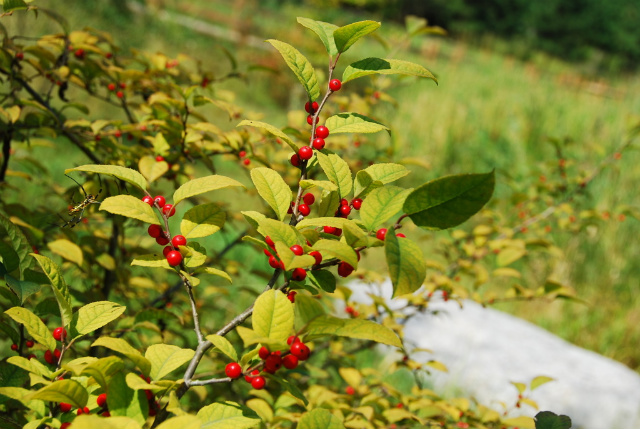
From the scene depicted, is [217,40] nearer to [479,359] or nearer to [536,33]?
[479,359]

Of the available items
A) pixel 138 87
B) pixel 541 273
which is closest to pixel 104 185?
pixel 138 87

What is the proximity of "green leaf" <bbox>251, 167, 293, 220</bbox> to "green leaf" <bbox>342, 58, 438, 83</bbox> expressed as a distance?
0.69 feet

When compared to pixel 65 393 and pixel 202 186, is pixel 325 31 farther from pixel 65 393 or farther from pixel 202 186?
pixel 65 393

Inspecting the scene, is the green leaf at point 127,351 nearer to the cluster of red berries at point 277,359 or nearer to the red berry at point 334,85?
the cluster of red berries at point 277,359

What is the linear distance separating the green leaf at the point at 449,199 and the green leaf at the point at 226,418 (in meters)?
0.36

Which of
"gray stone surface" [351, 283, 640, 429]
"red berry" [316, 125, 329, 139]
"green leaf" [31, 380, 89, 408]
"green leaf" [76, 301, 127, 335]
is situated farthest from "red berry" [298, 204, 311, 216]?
"gray stone surface" [351, 283, 640, 429]

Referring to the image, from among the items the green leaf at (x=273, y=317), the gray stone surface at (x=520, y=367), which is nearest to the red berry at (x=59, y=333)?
the green leaf at (x=273, y=317)

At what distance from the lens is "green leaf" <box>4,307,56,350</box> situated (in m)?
0.82

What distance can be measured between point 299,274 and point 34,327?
0.44m

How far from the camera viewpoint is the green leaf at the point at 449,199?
668 mm

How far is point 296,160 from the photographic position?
3.07 ft

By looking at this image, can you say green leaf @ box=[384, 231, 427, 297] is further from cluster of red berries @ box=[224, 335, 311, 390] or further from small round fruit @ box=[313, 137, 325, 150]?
small round fruit @ box=[313, 137, 325, 150]

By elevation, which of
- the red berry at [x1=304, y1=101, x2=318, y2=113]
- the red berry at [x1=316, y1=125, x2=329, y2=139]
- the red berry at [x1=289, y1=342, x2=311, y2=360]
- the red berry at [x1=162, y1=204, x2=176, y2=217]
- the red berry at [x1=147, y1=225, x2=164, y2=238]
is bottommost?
the red berry at [x1=289, y1=342, x2=311, y2=360]

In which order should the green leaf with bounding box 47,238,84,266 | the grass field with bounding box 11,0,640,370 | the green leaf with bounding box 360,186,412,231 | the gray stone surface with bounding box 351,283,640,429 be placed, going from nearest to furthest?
the green leaf with bounding box 360,186,412,231 < the green leaf with bounding box 47,238,84,266 < the gray stone surface with bounding box 351,283,640,429 < the grass field with bounding box 11,0,640,370
